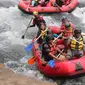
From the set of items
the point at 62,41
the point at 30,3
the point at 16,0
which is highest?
the point at 62,41

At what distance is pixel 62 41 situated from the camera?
897 cm

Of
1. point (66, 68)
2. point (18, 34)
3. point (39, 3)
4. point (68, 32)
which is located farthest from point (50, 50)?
point (39, 3)

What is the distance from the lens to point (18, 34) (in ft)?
37.9

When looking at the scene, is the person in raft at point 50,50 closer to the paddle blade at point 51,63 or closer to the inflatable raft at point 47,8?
the paddle blade at point 51,63

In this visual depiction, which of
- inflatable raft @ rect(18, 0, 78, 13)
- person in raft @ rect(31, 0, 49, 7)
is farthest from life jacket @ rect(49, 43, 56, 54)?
person in raft @ rect(31, 0, 49, 7)

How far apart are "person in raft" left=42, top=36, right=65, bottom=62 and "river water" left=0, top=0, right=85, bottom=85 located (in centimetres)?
67

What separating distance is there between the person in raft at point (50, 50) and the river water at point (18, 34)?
675mm

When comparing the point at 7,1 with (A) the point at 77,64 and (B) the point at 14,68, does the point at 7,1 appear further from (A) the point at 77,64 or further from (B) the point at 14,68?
(A) the point at 77,64

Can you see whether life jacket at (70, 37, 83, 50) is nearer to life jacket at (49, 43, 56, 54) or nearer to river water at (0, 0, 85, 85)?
life jacket at (49, 43, 56, 54)

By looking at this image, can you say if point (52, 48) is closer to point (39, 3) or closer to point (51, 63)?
point (51, 63)

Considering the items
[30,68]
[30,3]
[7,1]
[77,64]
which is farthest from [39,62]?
[7,1]

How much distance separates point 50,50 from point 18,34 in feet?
12.3

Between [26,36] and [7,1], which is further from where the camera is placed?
[7,1]

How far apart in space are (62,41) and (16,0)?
7.13 m
